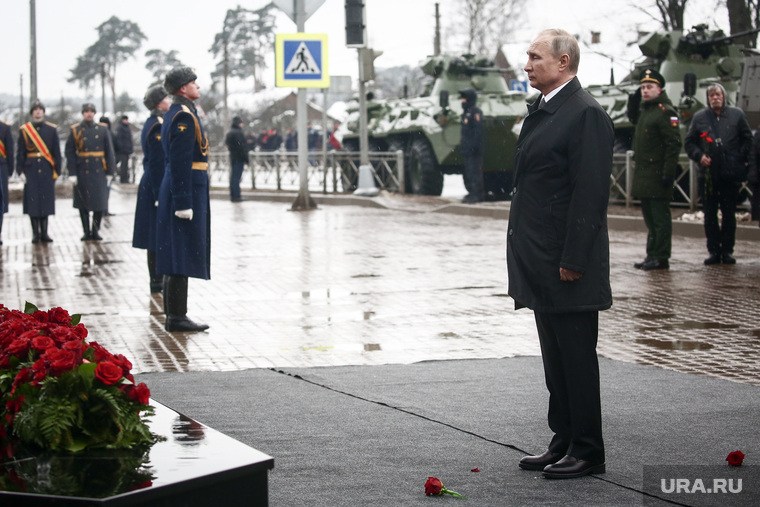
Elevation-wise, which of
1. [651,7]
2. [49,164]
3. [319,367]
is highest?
[651,7]

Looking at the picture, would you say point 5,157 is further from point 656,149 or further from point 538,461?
point 538,461

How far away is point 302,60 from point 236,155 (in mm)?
5383

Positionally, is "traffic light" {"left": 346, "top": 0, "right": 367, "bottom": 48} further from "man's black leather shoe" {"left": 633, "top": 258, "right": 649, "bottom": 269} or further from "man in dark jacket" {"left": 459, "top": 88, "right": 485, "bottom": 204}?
"man's black leather shoe" {"left": 633, "top": 258, "right": 649, "bottom": 269}

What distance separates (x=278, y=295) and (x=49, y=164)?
265 inches

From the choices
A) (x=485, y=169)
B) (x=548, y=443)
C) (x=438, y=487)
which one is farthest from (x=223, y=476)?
(x=485, y=169)

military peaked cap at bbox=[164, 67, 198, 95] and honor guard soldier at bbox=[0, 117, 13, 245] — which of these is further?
honor guard soldier at bbox=[0, 117, 13, 245]

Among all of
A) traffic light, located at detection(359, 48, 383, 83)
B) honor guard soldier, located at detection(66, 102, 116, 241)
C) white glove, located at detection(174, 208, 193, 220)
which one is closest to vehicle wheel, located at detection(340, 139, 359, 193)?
traffic light, located at detection(359, 48, 383, 83)

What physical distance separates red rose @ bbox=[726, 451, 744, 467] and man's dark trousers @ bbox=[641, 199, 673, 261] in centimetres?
740

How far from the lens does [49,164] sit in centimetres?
1591

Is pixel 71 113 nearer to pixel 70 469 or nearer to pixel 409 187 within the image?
pixel 409 187

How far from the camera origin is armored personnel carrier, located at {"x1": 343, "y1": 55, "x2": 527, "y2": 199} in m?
24.2

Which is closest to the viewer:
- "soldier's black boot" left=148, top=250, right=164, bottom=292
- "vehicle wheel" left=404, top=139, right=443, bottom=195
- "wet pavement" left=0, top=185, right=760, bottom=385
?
"wet pavement" left=0, top=185, right=760, bottom=385

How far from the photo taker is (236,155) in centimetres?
2477

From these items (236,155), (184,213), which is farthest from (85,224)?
(236,155)
